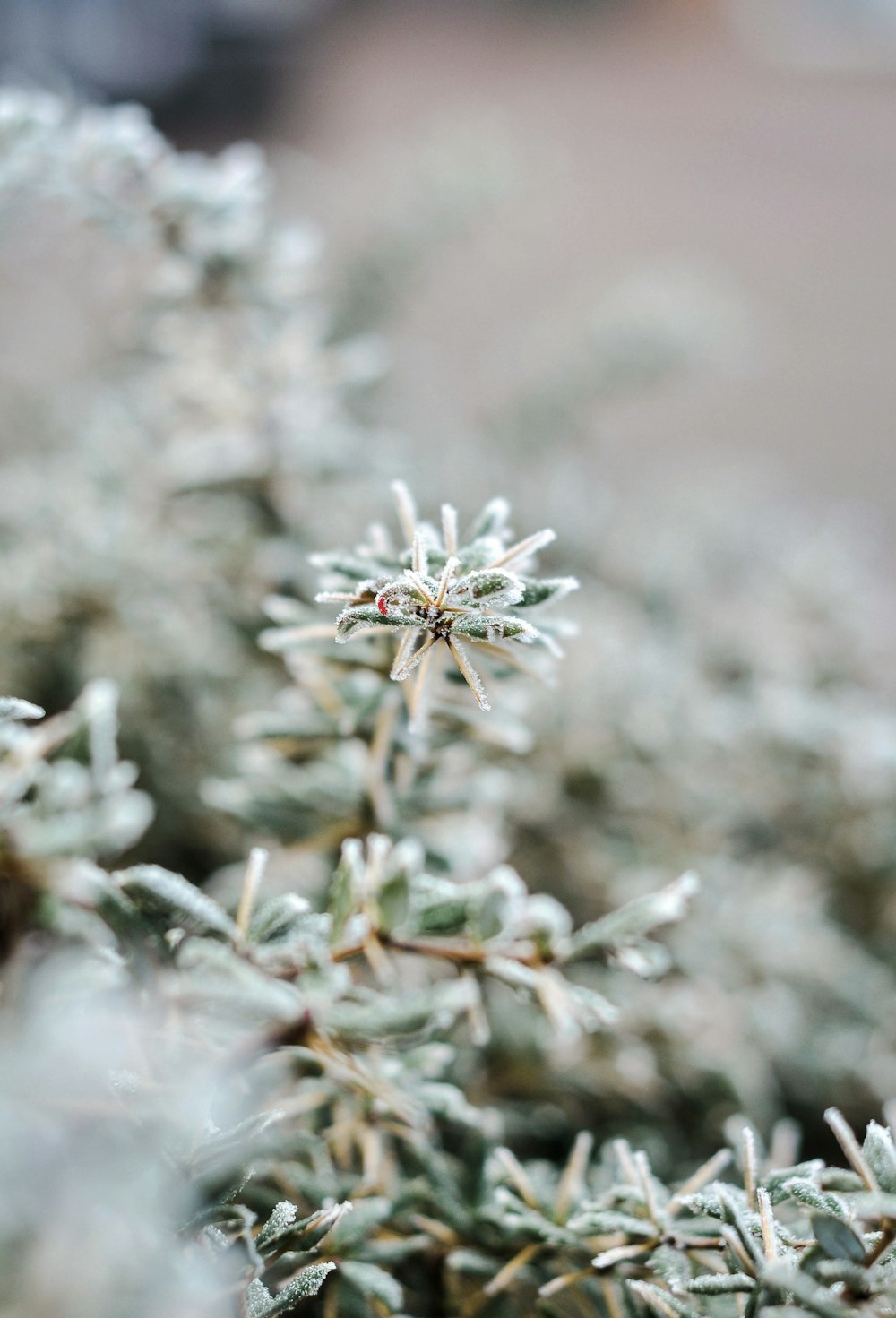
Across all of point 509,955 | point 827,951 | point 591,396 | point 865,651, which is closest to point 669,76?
point 591,396

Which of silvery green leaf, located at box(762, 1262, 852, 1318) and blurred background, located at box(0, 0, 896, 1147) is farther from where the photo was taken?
blurred background, located at box(0, 0, 896, 1147)

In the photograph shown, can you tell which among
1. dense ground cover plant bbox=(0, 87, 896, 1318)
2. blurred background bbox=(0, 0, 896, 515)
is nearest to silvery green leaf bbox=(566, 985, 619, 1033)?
dense ground cover plant bbox=(0, 87, 896, 1318)

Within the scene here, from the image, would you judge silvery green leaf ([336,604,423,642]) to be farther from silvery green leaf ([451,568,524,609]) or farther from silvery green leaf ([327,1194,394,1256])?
silvery green leaf ([327,1194,394,1256])

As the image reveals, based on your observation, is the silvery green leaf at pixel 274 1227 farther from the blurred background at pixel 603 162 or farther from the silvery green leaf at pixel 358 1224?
the blurred background at pixel 603 162

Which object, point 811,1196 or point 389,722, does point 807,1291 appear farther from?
point 389,722

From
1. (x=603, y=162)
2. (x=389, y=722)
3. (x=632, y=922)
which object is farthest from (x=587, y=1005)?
(x=603, y=162)

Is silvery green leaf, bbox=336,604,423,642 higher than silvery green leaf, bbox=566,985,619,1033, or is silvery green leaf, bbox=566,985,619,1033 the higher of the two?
silvery green leaf, bbox=336,604,423,642

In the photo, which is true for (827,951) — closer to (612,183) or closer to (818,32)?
(612,183)
